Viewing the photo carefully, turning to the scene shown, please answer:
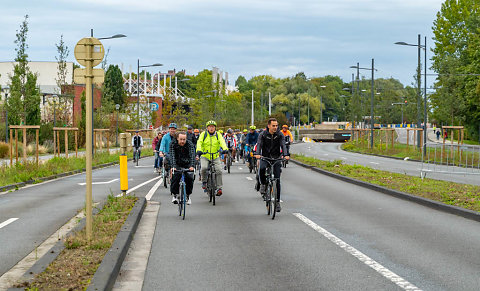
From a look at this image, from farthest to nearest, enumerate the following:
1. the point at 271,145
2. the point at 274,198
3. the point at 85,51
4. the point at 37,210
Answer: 1. the point at 37,210
2. the point at 271,145
3. the point at 274,198
4. the point at 85,51

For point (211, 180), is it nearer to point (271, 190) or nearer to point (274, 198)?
point (271, 190)

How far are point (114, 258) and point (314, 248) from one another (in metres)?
2.70

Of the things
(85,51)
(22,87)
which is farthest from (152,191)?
(22,87)

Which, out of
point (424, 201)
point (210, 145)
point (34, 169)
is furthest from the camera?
point (34, 169)

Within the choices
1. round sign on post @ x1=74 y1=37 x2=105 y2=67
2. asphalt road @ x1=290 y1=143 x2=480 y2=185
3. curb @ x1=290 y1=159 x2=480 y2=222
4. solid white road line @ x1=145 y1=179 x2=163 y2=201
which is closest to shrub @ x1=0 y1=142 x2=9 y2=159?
solid white road line @ x1=145 y1=179 x2=163 y2=201

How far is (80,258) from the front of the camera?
6.98 metres

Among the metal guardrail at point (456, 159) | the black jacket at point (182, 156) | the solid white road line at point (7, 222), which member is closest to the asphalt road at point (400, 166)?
the metal guardrail at point (456, 159)

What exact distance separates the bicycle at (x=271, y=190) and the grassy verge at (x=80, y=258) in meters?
2.65

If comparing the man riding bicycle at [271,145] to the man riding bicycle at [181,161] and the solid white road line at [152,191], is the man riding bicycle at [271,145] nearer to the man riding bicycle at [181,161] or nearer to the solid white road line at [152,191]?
the man riding bicycle at [181,161]

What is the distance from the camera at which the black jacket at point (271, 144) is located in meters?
12.0

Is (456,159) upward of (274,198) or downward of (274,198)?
upward

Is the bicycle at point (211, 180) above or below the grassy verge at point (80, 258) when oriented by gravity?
above

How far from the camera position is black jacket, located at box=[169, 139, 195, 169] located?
40.1 feet

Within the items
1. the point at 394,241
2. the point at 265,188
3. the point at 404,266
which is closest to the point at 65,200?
the point at 265,188
